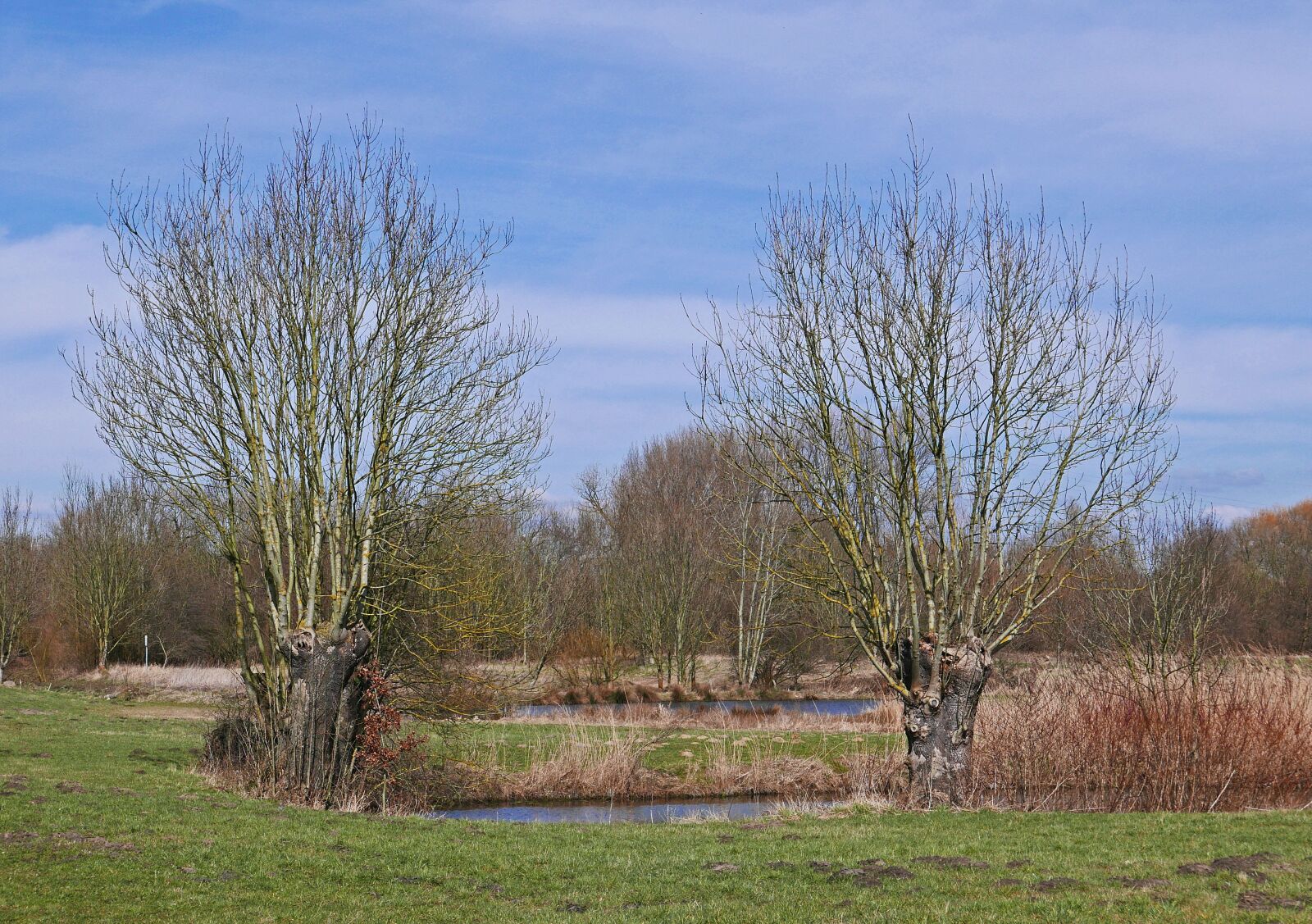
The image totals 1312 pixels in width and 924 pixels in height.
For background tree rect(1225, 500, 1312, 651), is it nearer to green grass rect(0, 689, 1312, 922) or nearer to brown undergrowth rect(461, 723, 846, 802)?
brown undergrowth rect(461, 723, 846, 802)

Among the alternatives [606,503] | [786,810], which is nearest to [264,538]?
[786,810]

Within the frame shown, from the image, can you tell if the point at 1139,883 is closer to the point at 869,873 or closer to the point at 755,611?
the point at 869,873

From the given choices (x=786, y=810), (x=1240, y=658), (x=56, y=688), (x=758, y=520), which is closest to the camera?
(x=786, y=810)

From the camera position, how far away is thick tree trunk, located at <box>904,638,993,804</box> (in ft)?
48.0

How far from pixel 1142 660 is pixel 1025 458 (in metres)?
6.47

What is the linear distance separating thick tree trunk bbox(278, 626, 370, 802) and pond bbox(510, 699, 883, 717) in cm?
1657

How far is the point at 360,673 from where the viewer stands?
1597 centimetres

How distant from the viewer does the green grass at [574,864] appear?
824 centimetres

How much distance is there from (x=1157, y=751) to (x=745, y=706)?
21.6 meters

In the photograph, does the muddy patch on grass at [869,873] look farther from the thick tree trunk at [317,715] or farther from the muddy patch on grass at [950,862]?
the thick tree trunk at [317,715]

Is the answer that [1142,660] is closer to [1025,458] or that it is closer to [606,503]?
[1025,458]

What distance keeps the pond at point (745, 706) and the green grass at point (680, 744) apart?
578 cm

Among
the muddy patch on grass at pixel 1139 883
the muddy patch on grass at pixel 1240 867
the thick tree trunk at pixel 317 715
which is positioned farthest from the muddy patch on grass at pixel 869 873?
the thick tree trunk at pixel 317 715

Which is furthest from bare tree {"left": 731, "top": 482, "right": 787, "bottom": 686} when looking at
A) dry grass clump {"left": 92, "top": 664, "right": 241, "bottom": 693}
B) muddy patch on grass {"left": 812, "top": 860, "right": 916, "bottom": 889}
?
muddy patch on grass {"left": 812, "top": 860, "right": 916, "bottom": 889}
